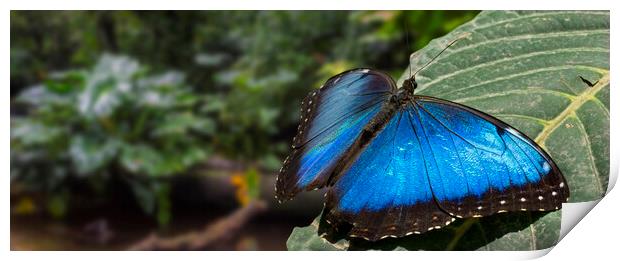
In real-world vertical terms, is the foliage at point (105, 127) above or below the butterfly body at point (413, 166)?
above

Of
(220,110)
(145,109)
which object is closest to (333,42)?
(220,110)

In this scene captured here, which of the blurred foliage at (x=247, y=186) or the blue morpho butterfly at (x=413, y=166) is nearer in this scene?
the blue morpho butterfly at (x=413, y=166)

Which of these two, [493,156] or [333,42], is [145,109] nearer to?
[333,42]

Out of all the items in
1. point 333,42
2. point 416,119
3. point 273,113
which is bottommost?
point 416,119

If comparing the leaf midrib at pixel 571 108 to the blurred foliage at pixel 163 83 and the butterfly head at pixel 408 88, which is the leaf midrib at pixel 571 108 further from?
the blurred foliage at pixel 163 83

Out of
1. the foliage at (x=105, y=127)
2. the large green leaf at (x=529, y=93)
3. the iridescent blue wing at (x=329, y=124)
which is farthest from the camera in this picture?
the foliage at (x=105, y=127)

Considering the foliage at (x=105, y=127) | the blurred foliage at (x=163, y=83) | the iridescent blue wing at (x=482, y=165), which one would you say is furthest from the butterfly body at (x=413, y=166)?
the foliage at (x=105, y=127)

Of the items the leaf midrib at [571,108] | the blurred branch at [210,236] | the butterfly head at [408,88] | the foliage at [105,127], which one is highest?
the foliage at [105,127]

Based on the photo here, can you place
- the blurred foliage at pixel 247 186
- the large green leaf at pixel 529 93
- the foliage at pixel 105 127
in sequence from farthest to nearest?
the blurred foliage at pixel 247 186
the foliage at pixel 105 127
the large green leaf at pixel 529 93
